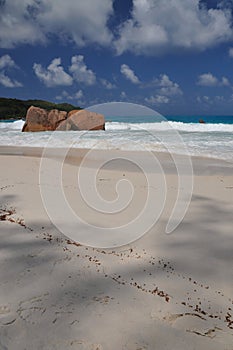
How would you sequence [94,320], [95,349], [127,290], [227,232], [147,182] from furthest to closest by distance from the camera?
[147,182], [227,232], [127,290], [94,320], [95,349]

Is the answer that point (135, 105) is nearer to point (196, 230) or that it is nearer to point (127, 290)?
point (196, 230)

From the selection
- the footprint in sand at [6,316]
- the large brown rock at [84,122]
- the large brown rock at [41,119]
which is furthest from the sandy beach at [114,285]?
the large brown rock at [41,119]

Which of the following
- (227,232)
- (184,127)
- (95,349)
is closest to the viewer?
(95,349)

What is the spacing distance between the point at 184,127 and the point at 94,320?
27.0 m

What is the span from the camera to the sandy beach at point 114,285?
4.96 ft

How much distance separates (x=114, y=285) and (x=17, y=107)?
6989 centimetres

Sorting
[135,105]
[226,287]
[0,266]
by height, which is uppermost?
[135,105]

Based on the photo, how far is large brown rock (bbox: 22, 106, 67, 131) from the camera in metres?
23.2

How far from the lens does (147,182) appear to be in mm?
5387

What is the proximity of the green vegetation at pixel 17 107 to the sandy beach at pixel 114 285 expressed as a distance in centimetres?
5373

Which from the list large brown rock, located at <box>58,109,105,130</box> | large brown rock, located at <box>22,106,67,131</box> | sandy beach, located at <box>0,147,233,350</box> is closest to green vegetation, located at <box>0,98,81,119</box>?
large brown rock, located at <box>22,106,67,131</box>

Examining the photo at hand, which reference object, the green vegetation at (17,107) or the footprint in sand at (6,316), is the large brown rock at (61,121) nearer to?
the footprint in sand at (6,316)

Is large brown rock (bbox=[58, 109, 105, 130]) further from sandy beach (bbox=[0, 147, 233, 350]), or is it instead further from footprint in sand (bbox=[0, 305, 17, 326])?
footprint in sand (bbox=[0, 305, 17, 326])

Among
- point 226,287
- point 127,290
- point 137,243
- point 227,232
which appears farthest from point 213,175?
point 127,290
